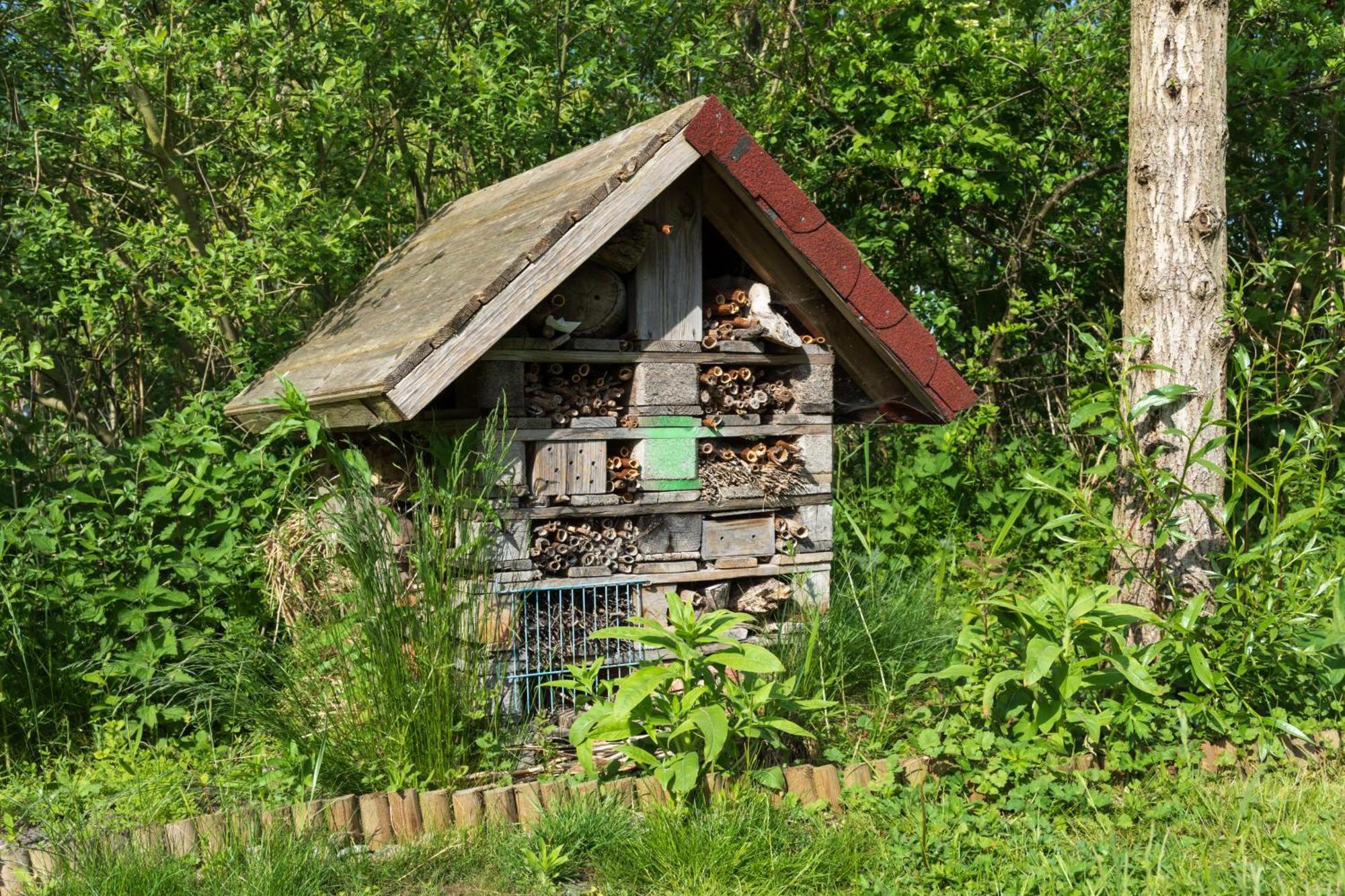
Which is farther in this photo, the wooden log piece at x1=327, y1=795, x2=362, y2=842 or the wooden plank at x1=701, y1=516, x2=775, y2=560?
the wooden plank at x1=701, y1=516, x2=775, y2=560

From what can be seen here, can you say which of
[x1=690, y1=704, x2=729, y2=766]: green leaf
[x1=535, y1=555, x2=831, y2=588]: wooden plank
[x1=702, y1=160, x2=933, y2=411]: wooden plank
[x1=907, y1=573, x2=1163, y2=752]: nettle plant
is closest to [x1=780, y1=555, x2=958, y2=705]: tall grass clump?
[x1=535, y1=555, x2=831, y2=588]: wooden plank

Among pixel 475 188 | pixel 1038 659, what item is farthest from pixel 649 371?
pixel 475 188

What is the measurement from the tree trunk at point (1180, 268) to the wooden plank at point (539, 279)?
2.37 meters

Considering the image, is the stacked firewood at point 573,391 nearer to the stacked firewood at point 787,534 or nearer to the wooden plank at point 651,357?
the wooden plank at point 651,357

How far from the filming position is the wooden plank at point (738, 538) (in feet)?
19.4

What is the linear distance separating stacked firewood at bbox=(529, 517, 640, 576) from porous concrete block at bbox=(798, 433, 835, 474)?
100 cm

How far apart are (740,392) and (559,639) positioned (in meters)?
1.53

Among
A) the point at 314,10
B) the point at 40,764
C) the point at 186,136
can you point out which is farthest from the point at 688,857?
the point at 314,10

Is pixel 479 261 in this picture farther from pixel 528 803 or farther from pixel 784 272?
pixel 528 803

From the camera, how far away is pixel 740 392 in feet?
19.6

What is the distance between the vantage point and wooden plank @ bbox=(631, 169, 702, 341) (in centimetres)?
566

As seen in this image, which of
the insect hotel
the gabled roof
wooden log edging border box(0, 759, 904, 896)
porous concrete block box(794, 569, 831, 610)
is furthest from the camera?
porous concrete block box(794, 569, 831, 610)

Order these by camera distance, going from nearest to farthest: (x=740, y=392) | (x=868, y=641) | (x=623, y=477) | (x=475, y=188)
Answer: (x=623, y=477) → (x=868, y=641) → (x=740, y=392) → (x=475, y=188)

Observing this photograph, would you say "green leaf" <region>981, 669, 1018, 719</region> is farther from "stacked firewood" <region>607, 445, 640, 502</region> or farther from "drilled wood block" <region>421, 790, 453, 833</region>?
"drilled wood block" <region>421, 790, 453, 833</region>
